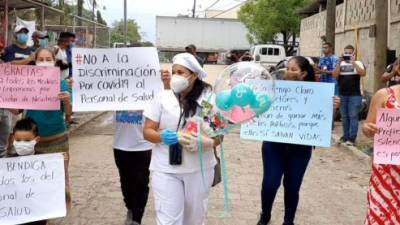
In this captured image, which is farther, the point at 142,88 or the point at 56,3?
the point at 56,3

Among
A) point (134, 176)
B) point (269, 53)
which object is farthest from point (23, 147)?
point (269, 53)

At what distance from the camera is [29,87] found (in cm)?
441

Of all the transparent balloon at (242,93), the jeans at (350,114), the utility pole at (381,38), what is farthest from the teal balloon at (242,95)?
the utility pole at (381,38)

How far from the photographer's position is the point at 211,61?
156 ft

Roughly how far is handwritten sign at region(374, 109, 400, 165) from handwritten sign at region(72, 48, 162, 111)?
5.95 feet

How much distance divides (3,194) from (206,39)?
40673mm

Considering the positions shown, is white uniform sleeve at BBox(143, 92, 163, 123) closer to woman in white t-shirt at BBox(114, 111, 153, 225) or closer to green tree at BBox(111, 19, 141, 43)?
woman in white t-shirt at BBox(114, 111, 153, 225)

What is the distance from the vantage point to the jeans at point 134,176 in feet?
16.0

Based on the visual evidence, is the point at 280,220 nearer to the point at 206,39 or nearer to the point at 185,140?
the point at 185,140

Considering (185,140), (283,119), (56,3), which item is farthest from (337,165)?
(56,3)

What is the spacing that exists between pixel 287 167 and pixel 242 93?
5.37 feet

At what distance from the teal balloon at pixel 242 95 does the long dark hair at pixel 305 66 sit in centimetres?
150

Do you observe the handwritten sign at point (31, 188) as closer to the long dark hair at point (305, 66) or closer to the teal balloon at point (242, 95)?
the teal balloon at point (242, 95)

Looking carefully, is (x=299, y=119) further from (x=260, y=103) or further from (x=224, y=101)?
(x=224, y=101)
